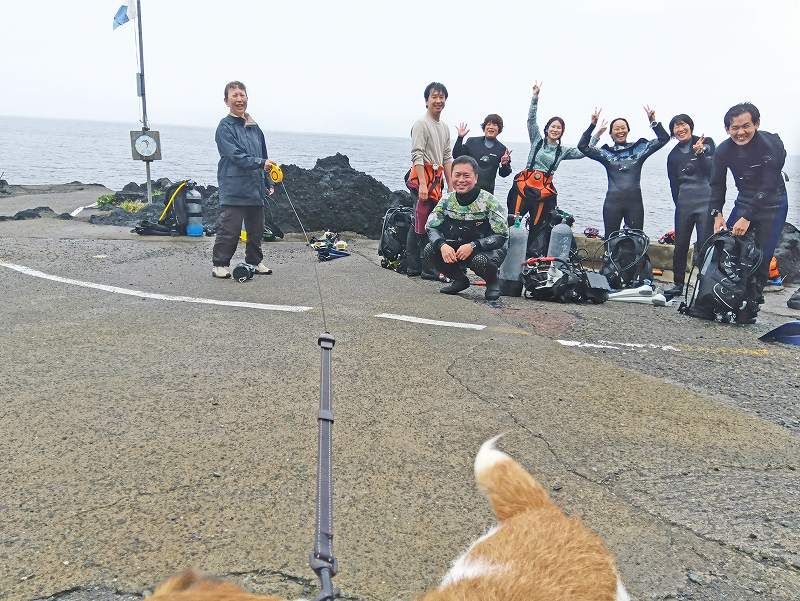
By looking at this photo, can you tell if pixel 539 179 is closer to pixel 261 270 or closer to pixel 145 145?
pixel 261 270

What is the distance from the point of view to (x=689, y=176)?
7879 millimetres

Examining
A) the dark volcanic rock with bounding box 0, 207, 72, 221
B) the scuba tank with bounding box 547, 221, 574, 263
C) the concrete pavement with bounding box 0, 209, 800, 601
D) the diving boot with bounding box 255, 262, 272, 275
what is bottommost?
the concrete pavement with bounding box 0, 209, 800, 601

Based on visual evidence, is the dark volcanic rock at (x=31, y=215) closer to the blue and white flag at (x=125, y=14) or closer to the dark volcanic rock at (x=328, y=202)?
the dark volcanic rock at (x=328, y=202)

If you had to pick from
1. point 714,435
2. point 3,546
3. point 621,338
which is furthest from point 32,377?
point 621,338

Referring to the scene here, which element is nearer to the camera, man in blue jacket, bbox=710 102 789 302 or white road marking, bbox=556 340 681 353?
white road marking, bbox=556 340 681 353

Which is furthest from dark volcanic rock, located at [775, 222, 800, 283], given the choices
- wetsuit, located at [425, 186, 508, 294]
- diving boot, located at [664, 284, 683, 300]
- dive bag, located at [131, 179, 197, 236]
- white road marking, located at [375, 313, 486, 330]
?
dive bag, located at [131, 179, 197, 236]

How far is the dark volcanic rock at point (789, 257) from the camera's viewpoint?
10.7m

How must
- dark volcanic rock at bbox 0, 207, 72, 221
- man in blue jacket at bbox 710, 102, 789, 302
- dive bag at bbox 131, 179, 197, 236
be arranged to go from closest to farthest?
man in blue jacket at bbox 710, 102, 789, 302 → dive bag at bbox 131, 179, 197, 236 → dark volcanic rock at bbox 0, 207, 72, 221

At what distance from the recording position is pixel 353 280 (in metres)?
7.53

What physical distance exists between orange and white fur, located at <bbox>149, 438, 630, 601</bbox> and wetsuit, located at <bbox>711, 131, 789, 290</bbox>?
18.8 ft

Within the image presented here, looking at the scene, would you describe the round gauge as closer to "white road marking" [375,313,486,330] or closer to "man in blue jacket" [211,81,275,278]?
"man in blue jacket" [211,81,275,278]

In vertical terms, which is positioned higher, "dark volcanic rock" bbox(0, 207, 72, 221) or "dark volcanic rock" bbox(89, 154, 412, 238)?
"dark volcanic rock" bbox(89, 154, 412, 238)

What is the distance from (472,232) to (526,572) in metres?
5.70

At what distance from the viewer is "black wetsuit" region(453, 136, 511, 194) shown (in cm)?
852
